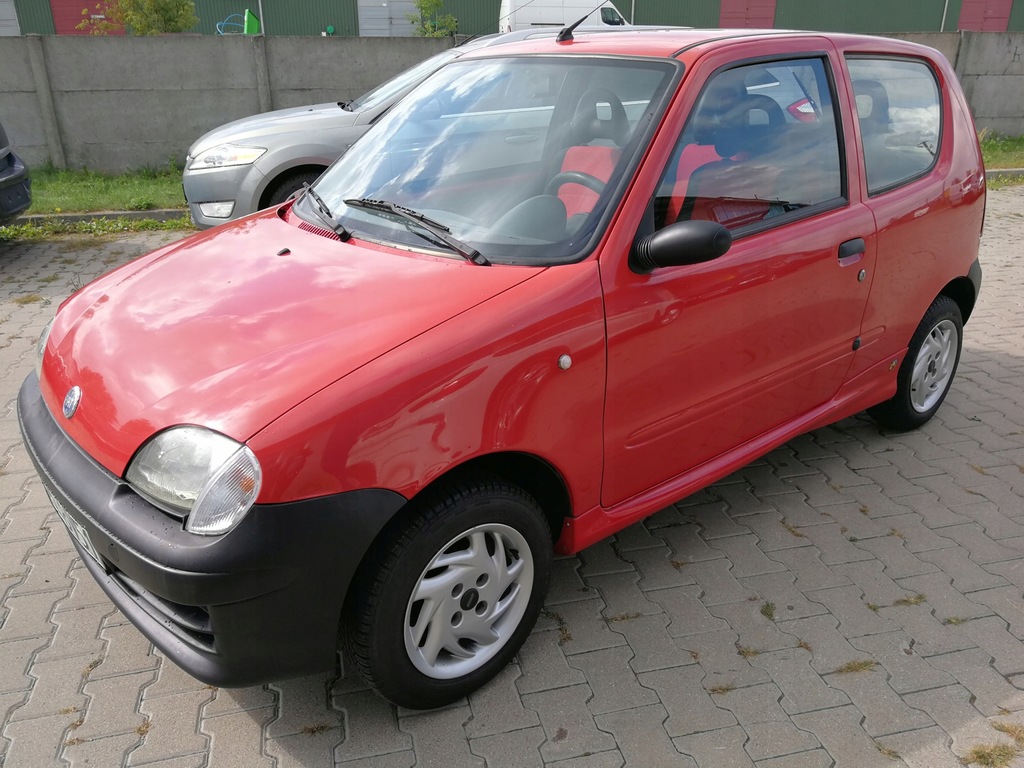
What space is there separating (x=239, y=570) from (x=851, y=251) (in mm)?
2542

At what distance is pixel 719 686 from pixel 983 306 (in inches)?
195

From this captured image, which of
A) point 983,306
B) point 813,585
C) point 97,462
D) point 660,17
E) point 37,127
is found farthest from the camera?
point 660,17

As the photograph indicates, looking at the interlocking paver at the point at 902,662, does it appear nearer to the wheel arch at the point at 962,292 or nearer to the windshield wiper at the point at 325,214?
the wheel arch at the point at 962,292

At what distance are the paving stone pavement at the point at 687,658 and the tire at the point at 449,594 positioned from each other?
148 mm

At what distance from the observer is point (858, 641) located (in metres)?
2.82

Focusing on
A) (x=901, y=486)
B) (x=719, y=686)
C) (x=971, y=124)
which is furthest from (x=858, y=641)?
(x=971, y=124)

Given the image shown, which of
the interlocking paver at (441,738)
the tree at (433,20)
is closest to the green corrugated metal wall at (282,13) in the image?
the tree at (433,20)

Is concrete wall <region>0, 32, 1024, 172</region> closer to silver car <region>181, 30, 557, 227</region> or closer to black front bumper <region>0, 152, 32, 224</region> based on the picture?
black front bumper <region>0, 152, 32, 224</region>

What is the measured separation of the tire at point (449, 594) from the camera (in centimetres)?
221

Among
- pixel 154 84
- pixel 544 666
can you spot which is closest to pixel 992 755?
pixel 544 666

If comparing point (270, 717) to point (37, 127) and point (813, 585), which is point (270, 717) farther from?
point (37, 127)

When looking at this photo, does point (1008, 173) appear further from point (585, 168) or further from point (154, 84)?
point (154, 84)

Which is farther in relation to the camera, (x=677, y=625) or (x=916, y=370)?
(x=916, y=370)

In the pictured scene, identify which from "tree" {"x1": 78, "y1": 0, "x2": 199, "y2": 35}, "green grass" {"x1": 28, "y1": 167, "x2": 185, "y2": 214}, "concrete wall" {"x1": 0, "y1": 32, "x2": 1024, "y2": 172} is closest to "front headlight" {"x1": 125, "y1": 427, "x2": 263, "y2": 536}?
"green grass" {"x1": 28, "y1": 167, "x2": 185, "y2": 214}
